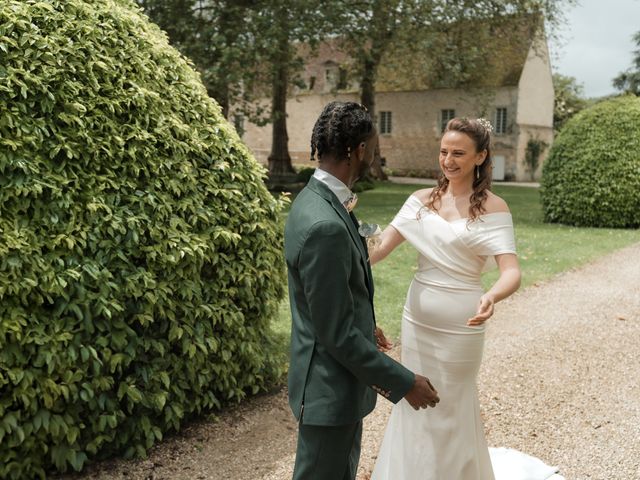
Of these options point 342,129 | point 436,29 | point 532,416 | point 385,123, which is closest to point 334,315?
point 342,129

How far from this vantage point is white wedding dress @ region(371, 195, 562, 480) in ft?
12.1

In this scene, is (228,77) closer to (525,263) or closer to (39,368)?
(525,263)

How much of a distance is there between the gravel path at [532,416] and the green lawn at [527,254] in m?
1.18

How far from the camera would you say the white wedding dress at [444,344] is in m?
3.69

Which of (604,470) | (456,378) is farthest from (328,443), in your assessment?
(604,470)

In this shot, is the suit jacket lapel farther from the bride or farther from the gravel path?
the gravel path

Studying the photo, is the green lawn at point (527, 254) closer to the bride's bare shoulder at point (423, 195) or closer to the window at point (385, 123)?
the bride's bare shoulder at point (423, 195)

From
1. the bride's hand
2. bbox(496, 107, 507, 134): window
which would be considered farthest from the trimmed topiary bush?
bbox(496, 107, 507, 134): window

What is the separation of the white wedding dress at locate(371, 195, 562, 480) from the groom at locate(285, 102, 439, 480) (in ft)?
3.30

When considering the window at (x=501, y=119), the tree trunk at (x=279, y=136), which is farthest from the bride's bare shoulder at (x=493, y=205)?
the window at (x=501, y=119)

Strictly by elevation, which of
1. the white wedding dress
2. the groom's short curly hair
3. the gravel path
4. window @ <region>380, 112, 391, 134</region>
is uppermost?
window @ <region>380, 112, 391, 134</region>

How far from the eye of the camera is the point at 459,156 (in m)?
3.74

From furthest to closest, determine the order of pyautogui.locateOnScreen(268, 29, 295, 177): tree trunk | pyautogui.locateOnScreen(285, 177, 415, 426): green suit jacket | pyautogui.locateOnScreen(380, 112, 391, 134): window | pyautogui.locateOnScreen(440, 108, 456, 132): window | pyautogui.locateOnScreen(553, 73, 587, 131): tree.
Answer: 1. pyautogui.locateOnScreen(553, 73, 587, 131): tree
2. pyautogui.locateOnScreen(380, 112, 391, 134): window
3. pyautogui.locateOnScreen(440, 108, 456, 132): window
4. pyautogui.locateOnScreen(268, 29, 295, 177): tree trunk
5. pyautogui.locateOnScreen(285, 177, 415, 426): green suit jacket

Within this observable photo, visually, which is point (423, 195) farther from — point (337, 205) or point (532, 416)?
point (532, 416)
